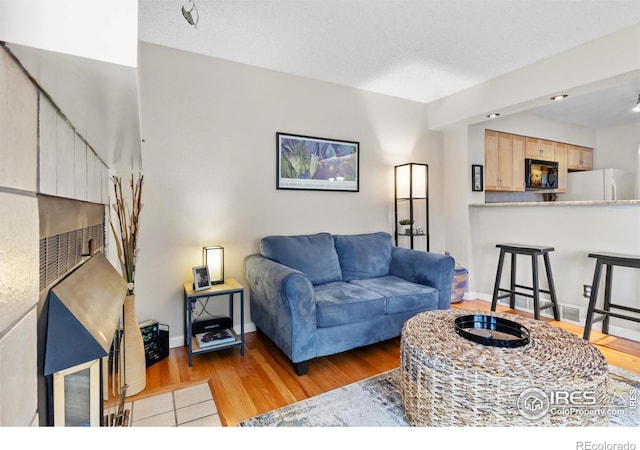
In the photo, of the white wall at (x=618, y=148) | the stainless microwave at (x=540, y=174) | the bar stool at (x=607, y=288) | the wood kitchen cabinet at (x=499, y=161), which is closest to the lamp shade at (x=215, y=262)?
the bar stool at (x=607, y=288)

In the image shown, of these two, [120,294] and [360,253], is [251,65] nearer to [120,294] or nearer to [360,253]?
[360,253]

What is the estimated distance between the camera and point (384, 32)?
2395 millimetres

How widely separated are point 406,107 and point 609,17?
1887 millimetres

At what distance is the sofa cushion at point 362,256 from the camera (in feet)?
9.71

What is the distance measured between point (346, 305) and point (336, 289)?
31 centimetres

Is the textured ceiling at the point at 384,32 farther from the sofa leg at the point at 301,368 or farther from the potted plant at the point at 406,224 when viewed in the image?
the sofa leg at the point at 301,368

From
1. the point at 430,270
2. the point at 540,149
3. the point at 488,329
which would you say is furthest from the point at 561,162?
the point at 488,329

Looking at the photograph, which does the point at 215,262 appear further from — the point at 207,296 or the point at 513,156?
the point at 513,156

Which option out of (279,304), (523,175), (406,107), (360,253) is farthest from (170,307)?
(523,175)

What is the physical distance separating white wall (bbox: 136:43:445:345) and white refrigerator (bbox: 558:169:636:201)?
3.89 m

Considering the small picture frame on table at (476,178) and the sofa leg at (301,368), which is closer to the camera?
the sofa leg at (301,368)

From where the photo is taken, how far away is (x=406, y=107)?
3.81 meters

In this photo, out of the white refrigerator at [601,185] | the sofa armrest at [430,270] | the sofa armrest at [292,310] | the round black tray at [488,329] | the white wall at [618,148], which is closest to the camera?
the round black tray at [488,329]

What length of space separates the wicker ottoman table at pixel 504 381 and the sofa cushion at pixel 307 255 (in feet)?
4.12
